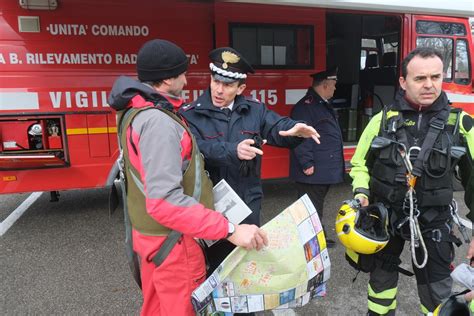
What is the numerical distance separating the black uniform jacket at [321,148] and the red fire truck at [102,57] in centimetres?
98

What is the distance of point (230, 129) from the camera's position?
2.07 metres

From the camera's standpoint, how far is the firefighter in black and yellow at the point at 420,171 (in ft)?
6.40

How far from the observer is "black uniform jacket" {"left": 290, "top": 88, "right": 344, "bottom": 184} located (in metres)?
3.76

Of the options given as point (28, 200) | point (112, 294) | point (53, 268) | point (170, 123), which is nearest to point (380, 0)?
point (170, 123)

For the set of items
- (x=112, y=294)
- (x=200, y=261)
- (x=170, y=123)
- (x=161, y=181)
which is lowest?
(x=112, y=294)

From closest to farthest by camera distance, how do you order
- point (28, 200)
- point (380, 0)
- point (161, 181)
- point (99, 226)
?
point (161, 181) → point (380, 0) → point (99, 226) → point (28, 200)

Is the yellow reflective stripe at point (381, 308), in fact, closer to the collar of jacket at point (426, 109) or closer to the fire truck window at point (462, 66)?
the collar of jacket at point (426, 109)

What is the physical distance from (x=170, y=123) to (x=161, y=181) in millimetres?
235

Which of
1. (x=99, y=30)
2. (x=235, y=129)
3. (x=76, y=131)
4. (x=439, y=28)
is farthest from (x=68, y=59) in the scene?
(x=439, y=28)

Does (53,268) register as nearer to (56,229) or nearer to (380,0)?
(56,229)

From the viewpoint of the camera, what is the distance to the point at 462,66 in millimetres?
5520

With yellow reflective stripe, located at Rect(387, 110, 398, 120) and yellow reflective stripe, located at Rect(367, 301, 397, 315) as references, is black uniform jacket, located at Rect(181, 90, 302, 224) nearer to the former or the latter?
yellow reflective stripe, located at Rect(387, 110, 398, 120)

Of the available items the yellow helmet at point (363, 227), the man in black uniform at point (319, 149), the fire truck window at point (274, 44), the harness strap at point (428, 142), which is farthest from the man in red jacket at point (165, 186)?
the fire truck window at point (274, 44)

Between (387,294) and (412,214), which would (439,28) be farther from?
(387,294)
